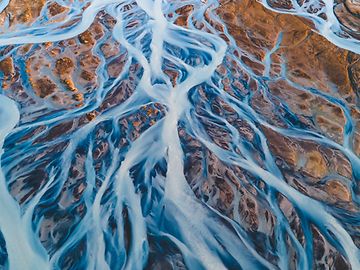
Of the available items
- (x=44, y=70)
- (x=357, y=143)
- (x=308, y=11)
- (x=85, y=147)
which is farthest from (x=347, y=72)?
(x=44, y=70)

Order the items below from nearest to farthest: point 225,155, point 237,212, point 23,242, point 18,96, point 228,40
→ point 23,242 → point 237,212 → point 225,155 → point 18,96 → point 228,40

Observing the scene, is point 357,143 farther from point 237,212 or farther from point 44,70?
point 44,70

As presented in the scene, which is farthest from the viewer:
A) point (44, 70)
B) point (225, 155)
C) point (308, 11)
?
point (308, 11)

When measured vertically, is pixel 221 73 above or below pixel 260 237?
above

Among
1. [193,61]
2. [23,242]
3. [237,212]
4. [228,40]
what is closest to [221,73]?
[193,61]

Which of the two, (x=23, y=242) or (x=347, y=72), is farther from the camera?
(x=347, y=72)

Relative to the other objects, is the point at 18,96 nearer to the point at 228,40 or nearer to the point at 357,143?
the point at 228,40
